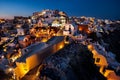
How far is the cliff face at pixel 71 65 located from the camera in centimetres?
2115

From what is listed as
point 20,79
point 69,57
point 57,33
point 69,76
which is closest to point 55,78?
point 69,76

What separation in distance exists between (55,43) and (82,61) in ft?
15.1

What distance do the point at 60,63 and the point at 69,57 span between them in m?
2.94

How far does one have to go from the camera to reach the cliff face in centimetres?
2115

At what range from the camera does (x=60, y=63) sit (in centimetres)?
2312

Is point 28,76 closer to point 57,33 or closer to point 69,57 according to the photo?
point 69,57

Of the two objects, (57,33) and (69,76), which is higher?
(57,33)

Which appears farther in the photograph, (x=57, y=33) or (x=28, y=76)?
(x=57, y=33)

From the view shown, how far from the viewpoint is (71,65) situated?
24578mm

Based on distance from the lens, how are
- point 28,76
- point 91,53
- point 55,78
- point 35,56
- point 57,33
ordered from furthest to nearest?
1. point 57,33
2. point 91,53
3. point 35,56
4. point 28,76
5. point 55,78

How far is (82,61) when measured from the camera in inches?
1104

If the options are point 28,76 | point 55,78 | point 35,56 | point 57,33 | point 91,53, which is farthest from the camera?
point 57,33

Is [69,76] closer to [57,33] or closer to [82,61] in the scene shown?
[82,61]

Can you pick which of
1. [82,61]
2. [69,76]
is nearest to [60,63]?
[69,76]
